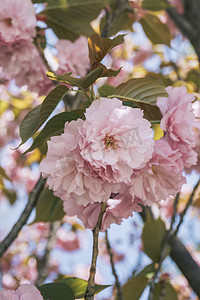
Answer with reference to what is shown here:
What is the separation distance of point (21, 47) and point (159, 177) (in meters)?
0.66

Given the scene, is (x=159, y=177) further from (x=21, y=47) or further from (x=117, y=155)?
(x=21, y=47)

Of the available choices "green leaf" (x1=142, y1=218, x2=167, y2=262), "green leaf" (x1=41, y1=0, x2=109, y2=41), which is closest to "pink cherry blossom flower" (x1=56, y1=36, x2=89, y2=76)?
"green leaf" (x1=41, y1=0, x2=109, y2=41)

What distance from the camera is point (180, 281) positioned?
3.04 meters

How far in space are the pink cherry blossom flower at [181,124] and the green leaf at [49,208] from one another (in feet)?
1.28

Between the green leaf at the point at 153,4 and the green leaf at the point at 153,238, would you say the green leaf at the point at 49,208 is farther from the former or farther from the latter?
the green leaf at the point at 153,4

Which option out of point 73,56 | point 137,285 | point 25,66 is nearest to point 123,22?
point 73,56

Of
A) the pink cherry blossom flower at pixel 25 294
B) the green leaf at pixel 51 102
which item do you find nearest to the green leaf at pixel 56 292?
the pink cherry blossom flower at pixel 25 294

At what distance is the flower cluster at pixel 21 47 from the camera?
3.26ft

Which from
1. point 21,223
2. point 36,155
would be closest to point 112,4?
point 36,155

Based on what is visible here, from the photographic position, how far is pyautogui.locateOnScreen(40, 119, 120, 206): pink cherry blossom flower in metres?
0.59

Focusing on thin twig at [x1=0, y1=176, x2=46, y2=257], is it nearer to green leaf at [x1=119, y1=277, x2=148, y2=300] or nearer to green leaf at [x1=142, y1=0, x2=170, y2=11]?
green leaf at [x1=119, y1=277, x2=148, y2=300]

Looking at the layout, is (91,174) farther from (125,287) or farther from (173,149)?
(125,287)

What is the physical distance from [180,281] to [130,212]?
2629 mm

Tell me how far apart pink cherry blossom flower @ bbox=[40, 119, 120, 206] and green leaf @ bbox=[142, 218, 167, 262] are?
0.52 meters
